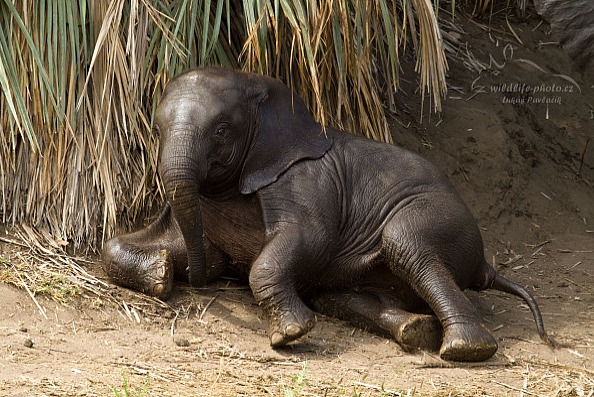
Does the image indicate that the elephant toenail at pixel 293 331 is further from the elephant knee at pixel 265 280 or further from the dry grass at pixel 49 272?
the dry grass at pixel 49 272

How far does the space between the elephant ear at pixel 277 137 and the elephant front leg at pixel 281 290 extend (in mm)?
421

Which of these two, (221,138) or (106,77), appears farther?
(106,77)

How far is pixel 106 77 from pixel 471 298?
7.81 feet

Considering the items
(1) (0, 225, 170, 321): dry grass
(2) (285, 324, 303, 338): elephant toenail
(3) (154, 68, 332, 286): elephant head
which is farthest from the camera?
(1) (0, 225, 170, 321): dry grass

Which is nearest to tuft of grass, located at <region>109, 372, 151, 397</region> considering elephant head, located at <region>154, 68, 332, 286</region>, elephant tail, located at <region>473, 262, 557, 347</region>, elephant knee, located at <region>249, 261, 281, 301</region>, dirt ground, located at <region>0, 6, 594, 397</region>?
dirt ground, located at <region>0, 6, 594, 397</region>

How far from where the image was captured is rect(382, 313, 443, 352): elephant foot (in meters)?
5.36

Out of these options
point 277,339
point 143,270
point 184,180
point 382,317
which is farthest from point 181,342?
point 382,317

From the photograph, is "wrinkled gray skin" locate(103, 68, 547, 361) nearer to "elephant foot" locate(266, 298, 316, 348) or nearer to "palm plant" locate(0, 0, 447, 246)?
"elephant foot" locate(266, 298, 316, 348)

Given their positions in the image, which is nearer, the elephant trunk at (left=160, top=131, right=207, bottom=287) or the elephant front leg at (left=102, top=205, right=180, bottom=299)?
the elephant trunk at (left=160, top=131, right=207, bottom=287)

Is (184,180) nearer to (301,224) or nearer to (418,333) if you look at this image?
(301,224)

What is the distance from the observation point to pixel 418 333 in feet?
17.6

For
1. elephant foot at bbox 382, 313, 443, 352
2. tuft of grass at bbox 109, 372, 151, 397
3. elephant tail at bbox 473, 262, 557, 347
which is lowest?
elephant tail at bbox 473, 262, 557, 347

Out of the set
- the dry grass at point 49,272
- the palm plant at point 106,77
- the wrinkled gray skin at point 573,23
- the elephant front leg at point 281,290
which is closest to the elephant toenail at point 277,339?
the elephant front leg at point 281,290

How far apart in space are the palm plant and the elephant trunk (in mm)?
713
